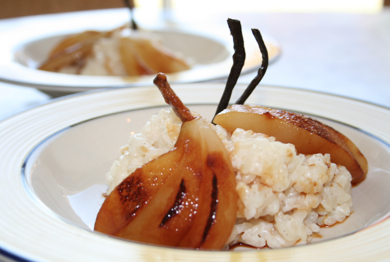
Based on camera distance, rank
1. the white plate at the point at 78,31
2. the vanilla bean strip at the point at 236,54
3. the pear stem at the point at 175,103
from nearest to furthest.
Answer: the pear stem at the point at 175,103, the vanilla bean strip at the point at 236,54, the white plate at the point at 78,31

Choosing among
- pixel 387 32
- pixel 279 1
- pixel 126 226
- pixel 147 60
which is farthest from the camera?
pixel 279 1

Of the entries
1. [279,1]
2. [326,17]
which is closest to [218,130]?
[326,17]

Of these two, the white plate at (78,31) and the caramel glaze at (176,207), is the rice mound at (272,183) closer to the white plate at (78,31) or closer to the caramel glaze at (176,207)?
the caramel glaze at (176,207)

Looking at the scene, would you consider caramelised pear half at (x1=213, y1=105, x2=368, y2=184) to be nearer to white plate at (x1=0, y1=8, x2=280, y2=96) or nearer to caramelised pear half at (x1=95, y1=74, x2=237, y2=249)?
caramelised pear half at (x1=95, y1=74, x2=237, y2=249)

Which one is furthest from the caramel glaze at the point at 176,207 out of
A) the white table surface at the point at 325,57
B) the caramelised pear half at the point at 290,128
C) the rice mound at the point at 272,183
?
the white table surface at the point at 325,57

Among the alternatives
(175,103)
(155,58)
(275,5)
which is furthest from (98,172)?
(275,5)

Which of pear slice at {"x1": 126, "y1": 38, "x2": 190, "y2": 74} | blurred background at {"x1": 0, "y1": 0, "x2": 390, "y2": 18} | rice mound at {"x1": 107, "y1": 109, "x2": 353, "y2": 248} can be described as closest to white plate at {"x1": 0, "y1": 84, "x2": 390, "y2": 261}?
rice mound at {"x1": 107, "y1": 109, "x2": 353, "y2": 248}

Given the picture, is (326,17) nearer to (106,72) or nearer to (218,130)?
(106,72)
